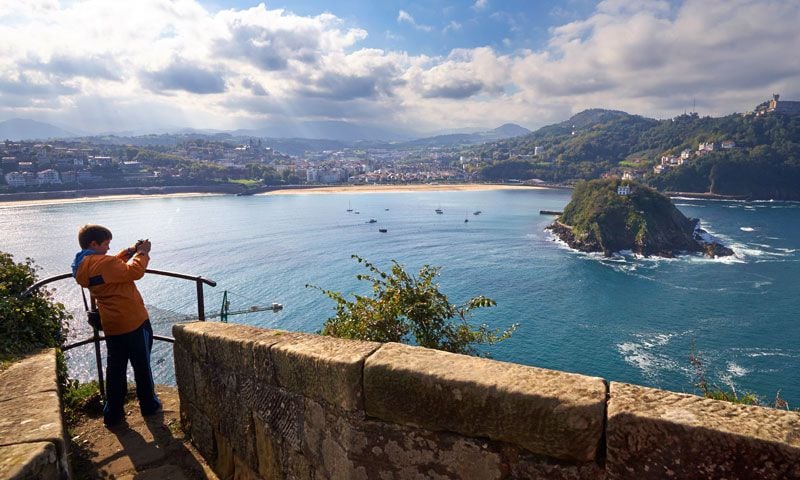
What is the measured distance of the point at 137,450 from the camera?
356 centimetres

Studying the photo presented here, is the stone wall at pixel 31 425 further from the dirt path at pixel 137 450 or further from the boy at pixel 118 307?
the dirt path at pixel 137 450

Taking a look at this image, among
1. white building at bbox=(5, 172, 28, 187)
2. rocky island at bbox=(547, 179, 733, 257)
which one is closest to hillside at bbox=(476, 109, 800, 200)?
rocky island at bbox=(547, 179, 733, 257)

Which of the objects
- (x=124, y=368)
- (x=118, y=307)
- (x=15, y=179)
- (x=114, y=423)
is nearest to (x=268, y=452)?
(x=118, y=307)

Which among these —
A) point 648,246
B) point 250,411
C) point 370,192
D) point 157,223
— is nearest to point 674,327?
point 648,246

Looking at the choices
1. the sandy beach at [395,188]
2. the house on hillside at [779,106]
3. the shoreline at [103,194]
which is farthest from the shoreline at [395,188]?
the house on hillside at [779,106]

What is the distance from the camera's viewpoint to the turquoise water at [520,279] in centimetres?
2881

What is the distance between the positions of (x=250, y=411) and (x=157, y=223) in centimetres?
7930

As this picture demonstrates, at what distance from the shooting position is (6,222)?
7125 centimetres

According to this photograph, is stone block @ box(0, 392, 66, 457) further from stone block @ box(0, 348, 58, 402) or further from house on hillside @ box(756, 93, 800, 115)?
house on hillside @ box(756, 93, 800, 115)

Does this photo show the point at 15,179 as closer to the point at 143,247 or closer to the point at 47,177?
the point at 47,177

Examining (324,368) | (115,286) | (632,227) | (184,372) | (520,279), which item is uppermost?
(115,286)

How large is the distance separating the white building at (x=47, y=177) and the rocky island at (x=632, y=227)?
373 feet

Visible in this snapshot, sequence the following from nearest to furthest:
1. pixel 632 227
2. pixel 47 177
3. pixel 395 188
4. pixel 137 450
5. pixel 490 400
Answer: pixel 490 400, pixel 137 450, pixel 632 227, pixel 47 177, pixel 395 188

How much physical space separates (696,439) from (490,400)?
2.32 ft
